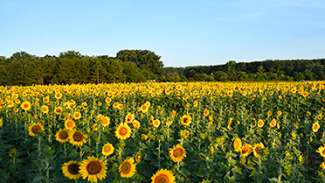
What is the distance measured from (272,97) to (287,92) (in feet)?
→ 3.44

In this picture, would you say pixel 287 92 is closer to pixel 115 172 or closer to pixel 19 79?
pixel 115 172

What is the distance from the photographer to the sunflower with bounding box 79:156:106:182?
10.3 feet

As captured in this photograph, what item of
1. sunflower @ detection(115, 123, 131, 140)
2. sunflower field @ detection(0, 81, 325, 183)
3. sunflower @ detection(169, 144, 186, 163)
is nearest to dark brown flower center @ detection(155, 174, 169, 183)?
sunflower field @ detection(0, 81, 325, 183)

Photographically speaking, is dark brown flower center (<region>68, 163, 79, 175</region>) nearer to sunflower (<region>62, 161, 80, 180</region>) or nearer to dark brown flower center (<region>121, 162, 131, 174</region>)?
sunflower (<region>62, 161, 80, 180</region>)

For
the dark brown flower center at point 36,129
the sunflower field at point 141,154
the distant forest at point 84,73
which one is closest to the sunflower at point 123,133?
the sunflower field at point 141,154

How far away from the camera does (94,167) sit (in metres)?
3.15

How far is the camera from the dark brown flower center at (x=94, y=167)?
3135mm

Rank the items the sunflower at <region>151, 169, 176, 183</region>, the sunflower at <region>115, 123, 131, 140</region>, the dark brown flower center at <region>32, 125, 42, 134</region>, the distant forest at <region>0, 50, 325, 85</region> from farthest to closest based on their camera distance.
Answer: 1. the distant forest at <region>0, 50, 325, 85</region>
2. the dark brown flower center at <region>32, 125, 42, 134</region>
3. the sunflower at <region>115, 123, 131, 140</region>
4. the sunflower at <region>151, 169, 176, 183</region>

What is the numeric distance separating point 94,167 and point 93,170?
0.02m

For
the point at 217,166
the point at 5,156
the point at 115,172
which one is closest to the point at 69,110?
the point at 5,156

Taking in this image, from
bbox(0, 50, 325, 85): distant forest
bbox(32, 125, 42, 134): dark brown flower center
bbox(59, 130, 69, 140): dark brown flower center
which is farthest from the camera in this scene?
bbox(0, 50, 325, 85): distant forest

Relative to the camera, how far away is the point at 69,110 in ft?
30.1

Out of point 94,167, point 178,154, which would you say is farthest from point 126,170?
point 178,154

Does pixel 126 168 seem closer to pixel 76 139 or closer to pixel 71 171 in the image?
pixel 71 171
